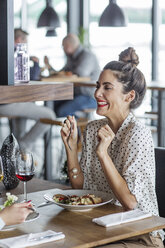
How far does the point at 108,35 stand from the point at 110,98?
6.36m

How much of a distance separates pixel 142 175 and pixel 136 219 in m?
0.39

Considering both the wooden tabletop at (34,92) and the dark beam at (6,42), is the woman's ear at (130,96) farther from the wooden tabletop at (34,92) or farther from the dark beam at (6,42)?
the dark beam at (6,42)

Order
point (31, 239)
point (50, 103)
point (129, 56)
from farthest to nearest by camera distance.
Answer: point (50, 103) → point (129, 56) → point (31, 239)

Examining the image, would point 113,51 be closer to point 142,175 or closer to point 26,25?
point 26,25

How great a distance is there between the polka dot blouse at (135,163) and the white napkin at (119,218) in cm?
23

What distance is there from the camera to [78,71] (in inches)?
266


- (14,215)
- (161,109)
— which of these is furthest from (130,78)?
(161,109)

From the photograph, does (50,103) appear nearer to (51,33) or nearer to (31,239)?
(51,33)

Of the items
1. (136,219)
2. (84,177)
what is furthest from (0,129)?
(136,219)

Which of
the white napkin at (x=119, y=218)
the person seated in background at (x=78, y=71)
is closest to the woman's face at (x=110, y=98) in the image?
the white napkin at (x=119, y=218)

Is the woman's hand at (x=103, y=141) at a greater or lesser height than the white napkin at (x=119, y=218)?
greater

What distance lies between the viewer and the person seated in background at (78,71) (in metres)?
6.57

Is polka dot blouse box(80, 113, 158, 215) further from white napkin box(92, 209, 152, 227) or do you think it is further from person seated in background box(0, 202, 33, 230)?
person seated in background box(0, 202, 33, 230)

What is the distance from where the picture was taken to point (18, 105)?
19.3 ft
